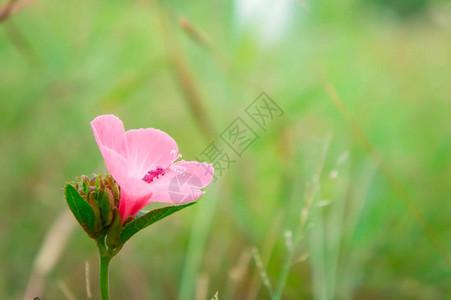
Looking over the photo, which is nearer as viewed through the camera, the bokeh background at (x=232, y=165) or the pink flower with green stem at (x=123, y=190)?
the pink flower with green stem at (x=123, y=190)

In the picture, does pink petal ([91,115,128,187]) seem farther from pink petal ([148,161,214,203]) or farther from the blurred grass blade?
Answer: the blurred grass blade

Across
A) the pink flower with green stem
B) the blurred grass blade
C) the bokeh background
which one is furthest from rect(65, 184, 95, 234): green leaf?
the blurred grass blade

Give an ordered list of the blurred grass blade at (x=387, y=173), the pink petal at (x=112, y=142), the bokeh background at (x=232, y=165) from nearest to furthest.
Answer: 1. the pink petal at (x=112, y=142)
2. the blurred grass blade at (x=387, y=173)
3. the bokeh background at (x=232, y=165)

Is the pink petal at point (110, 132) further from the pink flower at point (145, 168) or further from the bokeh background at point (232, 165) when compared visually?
the bokeh background at point (232, 165)

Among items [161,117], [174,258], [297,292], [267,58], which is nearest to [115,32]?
[161,117]

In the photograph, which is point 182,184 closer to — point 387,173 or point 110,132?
point 110,132

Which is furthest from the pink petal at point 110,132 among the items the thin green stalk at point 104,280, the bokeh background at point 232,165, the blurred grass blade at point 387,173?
the blurred grass blade at point 387,173

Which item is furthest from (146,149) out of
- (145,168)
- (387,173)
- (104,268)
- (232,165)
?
(232,165)
